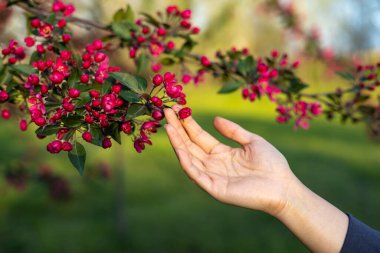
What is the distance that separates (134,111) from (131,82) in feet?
0.30

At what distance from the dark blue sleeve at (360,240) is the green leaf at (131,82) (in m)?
0.85

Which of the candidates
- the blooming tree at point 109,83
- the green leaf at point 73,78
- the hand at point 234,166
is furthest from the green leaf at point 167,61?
the green leaf at point 73,78

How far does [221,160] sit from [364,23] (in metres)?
10.9

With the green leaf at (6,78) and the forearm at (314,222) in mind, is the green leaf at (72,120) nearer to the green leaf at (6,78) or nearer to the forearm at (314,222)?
the green leaf at (6,78)

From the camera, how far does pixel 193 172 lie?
59.0 inches

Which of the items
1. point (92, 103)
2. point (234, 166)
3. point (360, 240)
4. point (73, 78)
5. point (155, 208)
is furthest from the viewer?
point (155, 208)

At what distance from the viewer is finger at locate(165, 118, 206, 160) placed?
58.1 inches

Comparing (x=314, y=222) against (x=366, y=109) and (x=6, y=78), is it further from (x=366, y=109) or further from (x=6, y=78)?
(x=6, y=78)

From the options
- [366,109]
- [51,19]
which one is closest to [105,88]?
[51,19]

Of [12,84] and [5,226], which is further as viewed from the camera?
[5,226]

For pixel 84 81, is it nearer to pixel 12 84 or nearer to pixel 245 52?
pixel 12 84

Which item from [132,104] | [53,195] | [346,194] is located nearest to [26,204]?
[53,195]

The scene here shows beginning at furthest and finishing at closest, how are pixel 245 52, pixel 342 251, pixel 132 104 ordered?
pixel 245 52 < pixel 342 251 < pixel 132 104

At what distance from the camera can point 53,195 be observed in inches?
180
